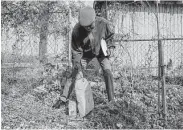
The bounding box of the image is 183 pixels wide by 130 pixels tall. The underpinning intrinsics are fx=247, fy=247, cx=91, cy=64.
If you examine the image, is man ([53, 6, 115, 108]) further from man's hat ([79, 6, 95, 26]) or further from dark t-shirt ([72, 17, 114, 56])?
man's hat ([79, 6, 95, 26])

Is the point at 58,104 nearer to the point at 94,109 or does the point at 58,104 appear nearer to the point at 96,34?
the point at 94,109

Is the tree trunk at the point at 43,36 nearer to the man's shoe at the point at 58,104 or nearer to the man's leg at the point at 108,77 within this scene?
the man's shoe at the point at 58,104

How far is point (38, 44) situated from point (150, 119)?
4119 millimetres

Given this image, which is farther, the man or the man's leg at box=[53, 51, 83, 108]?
the man's leg at box=[53, 51, 83, 108]

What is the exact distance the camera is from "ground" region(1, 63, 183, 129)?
375 cm

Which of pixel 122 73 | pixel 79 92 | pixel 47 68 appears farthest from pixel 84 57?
pixel 47 68

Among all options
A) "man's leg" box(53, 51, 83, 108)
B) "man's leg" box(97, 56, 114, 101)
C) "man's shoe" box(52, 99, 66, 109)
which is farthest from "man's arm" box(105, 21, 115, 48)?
"man's shoe" box(52, 99, 66, 109)

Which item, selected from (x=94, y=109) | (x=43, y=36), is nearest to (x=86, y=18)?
(x=94, y=109)

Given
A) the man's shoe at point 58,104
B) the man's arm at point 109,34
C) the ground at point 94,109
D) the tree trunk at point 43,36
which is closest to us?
the ground at point 94,109

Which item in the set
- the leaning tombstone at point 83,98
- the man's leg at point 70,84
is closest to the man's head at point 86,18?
the man's leg at point 70,84

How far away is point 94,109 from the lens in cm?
425

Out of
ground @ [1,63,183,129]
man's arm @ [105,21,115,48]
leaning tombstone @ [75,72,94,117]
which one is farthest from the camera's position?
man's arm @ [105,21,115,48]

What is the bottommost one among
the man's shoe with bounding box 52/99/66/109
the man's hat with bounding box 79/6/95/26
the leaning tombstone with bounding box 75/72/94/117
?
the man's shoe with bounding box 52/99/66/109

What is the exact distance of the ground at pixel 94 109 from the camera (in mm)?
3754
